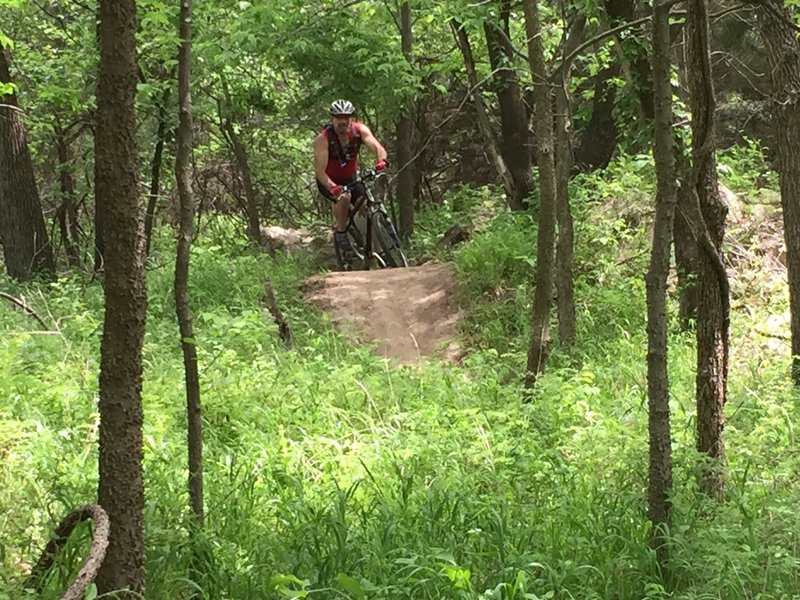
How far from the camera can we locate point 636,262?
8.02 m

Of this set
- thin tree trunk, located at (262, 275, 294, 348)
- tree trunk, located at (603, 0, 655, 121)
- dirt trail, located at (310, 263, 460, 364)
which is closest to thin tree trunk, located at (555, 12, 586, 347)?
tree trunk, located at (603, 0, 655, 121)

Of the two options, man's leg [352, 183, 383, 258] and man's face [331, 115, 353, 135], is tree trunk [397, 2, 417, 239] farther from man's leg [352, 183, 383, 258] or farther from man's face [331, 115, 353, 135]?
man's face [331, 115, 353, 135]

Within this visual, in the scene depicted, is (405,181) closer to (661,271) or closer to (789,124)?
(789,124)

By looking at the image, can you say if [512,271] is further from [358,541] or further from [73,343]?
[358,541]

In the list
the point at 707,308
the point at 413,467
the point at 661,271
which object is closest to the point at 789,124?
the point at 707,308

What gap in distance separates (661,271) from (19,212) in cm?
882

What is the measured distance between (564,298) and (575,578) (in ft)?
12.8

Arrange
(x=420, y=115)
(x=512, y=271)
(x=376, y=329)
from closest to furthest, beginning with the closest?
(x=376, y=329) → (x=512, y=271) → (x=420, y=115)

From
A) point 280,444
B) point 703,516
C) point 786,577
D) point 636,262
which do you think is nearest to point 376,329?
point 636,262

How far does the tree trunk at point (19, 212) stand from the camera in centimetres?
956

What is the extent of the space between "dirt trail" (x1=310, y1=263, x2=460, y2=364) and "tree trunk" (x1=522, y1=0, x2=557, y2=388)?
138cm

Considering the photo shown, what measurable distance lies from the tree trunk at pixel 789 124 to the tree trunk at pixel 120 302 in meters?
4.59

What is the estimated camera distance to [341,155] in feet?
30.7

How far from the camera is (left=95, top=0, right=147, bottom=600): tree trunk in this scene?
240 centimetres
